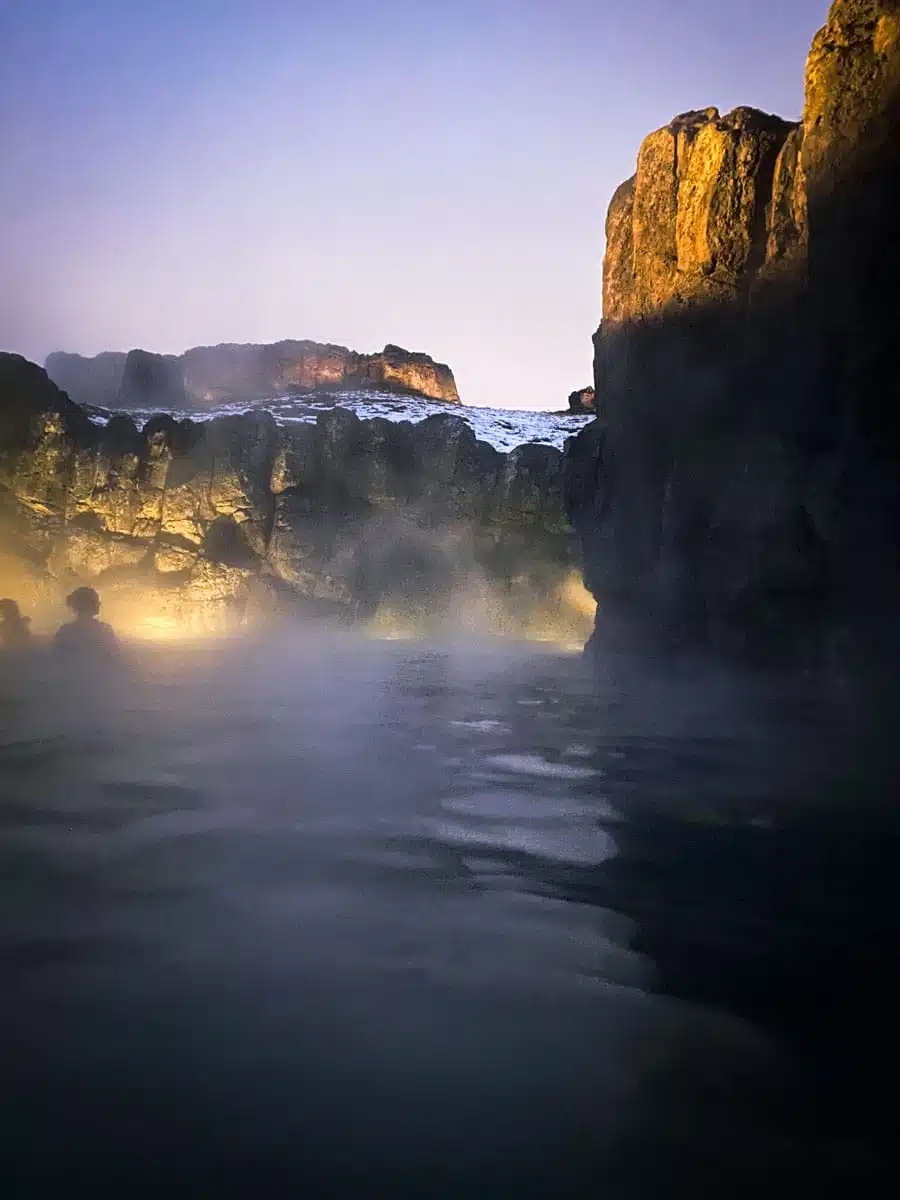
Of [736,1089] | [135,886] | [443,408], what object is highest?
[443,408]

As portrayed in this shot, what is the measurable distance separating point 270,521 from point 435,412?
29.3 m

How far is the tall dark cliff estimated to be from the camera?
7.89 m

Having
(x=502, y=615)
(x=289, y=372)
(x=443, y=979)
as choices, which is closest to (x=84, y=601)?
(x=443, y=979)

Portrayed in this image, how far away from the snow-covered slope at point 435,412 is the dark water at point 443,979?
4062 cm

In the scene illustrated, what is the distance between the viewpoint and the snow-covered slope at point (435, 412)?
4931cm

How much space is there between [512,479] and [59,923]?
3518cm

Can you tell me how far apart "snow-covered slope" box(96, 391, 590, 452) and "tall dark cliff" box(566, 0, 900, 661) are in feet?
92.9

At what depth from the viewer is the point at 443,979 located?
2643mm

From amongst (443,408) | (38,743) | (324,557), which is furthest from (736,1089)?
(443,408)

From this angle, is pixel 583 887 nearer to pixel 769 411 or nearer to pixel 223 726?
pixel 223 726

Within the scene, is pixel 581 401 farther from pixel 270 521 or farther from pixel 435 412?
pixel 270 521

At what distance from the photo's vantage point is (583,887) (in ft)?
11.7

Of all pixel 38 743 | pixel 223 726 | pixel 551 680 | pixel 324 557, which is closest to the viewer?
pixel 38 743

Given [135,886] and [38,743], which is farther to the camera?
[38,743]
